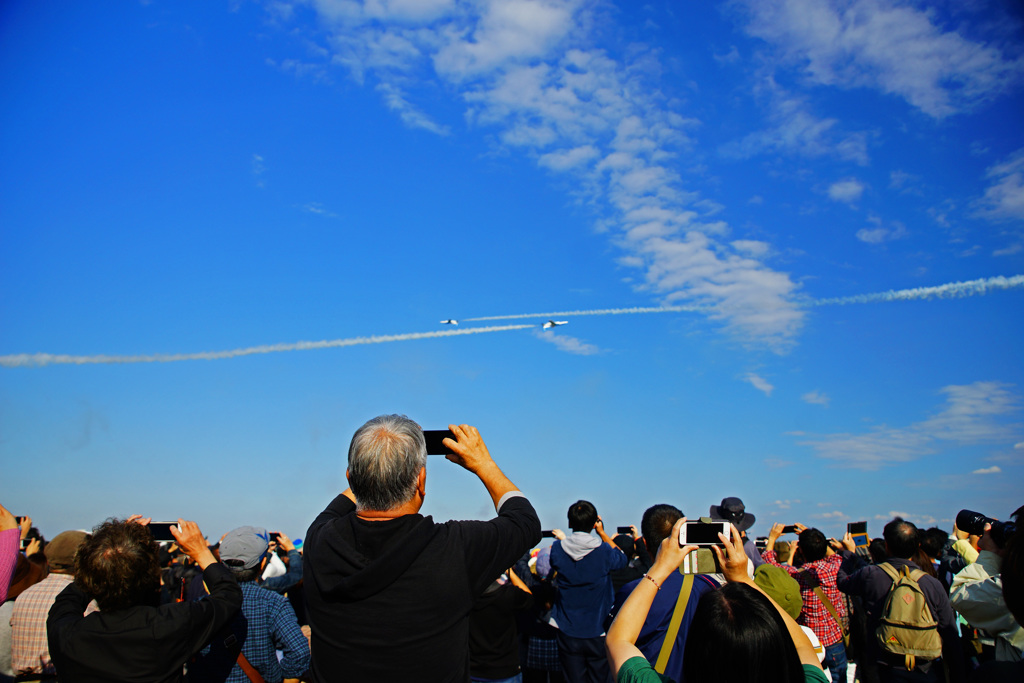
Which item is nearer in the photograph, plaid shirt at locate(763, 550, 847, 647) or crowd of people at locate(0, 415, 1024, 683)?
crowd of people at locate(0, 415, 1024, 683)

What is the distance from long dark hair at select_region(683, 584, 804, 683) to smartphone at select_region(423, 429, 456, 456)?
154 cm

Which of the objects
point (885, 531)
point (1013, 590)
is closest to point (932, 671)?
point (885, 531)

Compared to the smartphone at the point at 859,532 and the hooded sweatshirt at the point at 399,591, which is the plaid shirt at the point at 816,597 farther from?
the hooded sweatshirt at the point at 399,591

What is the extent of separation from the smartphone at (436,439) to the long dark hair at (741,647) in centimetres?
154

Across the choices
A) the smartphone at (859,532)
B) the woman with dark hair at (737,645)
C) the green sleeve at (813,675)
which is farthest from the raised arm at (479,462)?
the smartphone at (859,532)

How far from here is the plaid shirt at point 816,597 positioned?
8773 millimetres

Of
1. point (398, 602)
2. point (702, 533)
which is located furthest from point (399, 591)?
point (702, 533)

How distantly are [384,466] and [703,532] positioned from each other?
1744 mm

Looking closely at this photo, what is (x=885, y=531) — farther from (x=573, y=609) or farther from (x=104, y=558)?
(x=104, y=558)

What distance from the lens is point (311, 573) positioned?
10.7 feet

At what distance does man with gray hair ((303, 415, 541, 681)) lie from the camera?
3.02m

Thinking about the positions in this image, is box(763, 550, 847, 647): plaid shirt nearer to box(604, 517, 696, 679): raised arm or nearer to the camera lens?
the camera lens

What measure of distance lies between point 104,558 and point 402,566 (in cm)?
227

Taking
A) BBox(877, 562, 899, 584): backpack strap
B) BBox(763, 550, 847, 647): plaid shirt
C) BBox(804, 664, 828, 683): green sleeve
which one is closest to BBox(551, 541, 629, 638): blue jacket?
BBox(763, 550, 847, 647): plaid shirt
